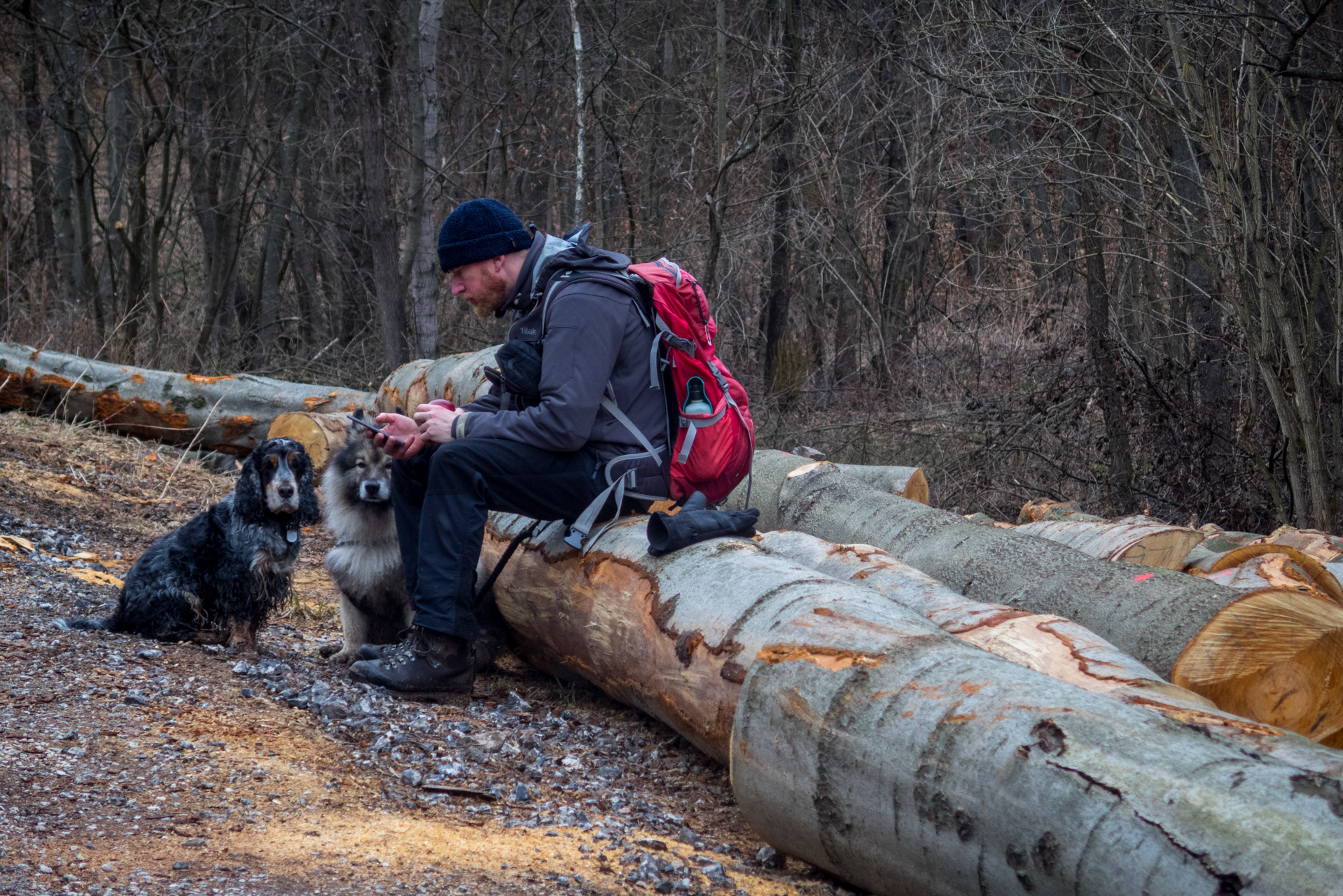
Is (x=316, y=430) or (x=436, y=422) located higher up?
(x=436, y=422)

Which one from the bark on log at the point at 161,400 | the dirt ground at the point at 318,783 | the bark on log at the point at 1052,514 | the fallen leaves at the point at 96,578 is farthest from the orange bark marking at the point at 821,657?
the bark on log at the point at 161,400

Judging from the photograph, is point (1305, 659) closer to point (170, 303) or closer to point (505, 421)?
point (505, 421)

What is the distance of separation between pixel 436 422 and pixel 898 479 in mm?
3903

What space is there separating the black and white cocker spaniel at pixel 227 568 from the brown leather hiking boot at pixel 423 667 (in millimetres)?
707

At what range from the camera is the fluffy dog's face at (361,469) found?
5.04 meters

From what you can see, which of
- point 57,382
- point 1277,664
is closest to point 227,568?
point 1277,664

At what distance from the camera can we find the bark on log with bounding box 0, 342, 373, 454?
999cm

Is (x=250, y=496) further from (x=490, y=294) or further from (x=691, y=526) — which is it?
(x=691, y=526)

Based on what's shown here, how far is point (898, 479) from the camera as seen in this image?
7379 millimetres

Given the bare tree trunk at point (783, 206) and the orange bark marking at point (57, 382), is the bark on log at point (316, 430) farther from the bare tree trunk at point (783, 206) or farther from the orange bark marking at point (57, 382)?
the bare tree trunk at point (783, 206)

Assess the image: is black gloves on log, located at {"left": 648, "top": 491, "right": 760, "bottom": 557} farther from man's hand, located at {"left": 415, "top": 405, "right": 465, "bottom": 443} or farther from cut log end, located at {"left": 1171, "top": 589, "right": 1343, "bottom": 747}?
cut log end, located at {"left": 1171, "top": 589, "right": 1343, "bottom": 747}

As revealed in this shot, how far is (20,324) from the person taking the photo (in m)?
12.6

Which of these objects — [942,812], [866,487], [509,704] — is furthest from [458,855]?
[866,487]

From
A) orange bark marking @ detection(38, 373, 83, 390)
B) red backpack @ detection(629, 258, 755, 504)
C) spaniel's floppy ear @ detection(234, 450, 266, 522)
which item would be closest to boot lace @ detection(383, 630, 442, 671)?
spaniel's floppy ear @ detection(234, 450, 266, 522)
